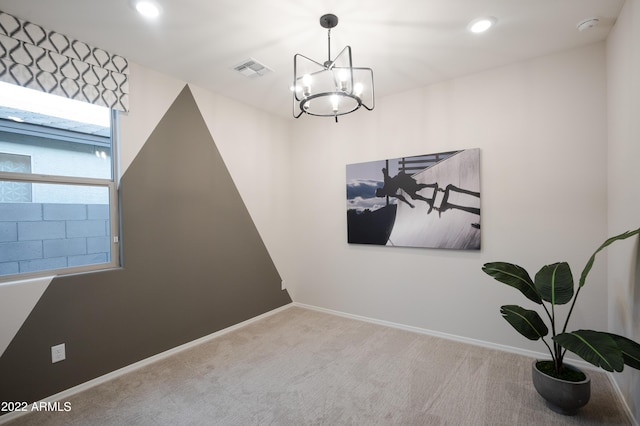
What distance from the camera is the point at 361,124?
3.94 metres

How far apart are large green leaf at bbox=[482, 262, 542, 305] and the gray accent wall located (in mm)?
2783

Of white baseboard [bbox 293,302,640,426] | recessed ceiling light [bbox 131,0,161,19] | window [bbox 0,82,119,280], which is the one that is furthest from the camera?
window [bbox 0,82,119,280]

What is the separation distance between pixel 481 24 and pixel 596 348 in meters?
2.26

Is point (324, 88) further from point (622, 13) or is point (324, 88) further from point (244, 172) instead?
point (622, 13)

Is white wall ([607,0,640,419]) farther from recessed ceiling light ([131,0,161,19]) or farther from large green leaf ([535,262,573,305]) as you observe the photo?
recessed ceiling light ([131,0,161,19])

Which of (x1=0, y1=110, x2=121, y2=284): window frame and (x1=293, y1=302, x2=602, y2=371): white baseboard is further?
(x1=293, y1=302, x2=602, y2=371): white baseboard

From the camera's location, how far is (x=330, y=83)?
3.34 m

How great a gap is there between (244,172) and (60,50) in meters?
2.00

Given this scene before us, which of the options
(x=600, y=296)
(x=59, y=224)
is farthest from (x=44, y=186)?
(x=600, y=296)

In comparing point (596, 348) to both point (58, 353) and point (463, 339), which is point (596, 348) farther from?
point (58, 353)

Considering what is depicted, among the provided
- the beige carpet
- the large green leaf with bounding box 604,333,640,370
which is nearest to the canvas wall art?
the beige carpet

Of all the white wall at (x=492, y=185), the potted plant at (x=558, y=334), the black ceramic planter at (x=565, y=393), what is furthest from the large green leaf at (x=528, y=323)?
the white wall at (x=492, y=185)

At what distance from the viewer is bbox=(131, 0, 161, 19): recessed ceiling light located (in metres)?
2.06

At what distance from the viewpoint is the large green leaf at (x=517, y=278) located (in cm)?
215
